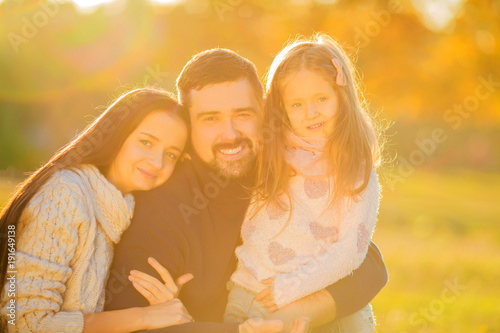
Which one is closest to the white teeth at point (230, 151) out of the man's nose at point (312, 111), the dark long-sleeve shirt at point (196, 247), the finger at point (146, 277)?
the dark long-sleeve shirt at point (196, 247)

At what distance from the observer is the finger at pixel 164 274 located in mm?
3055

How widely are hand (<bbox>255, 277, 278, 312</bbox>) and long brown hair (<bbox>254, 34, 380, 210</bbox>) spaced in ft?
1.57

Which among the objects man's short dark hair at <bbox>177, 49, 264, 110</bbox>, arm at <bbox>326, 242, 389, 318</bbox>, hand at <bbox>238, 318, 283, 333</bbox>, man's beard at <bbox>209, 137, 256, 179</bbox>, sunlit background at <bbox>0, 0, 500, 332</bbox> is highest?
sunlit background at <bbox>0, 0, 500, 332</bbox>

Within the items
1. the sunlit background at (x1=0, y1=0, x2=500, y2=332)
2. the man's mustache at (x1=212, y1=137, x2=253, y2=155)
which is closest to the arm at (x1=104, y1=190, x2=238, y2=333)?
the man's mustache at (x1=212, y1=137, x2=253, y2=155)

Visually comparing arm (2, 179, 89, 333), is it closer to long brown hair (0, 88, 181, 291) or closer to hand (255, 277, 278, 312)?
long brown hair (0, 88, 181, 291)

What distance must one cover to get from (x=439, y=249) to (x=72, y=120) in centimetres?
1137

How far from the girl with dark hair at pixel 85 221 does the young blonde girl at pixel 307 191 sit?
0.60 metres

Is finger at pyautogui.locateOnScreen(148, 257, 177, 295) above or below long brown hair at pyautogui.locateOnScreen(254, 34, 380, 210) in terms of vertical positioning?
below

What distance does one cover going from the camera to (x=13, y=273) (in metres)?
2.85

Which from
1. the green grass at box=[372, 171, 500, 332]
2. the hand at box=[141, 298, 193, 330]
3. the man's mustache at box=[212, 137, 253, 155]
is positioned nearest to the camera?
the hand at box=[141, 298, 193, 330]

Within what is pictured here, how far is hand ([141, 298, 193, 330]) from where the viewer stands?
2920mm

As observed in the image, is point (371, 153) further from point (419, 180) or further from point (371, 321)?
point (419, 180)

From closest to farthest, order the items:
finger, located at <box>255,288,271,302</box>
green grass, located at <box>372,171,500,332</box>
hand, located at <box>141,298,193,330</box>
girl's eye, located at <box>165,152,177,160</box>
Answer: hand, located at <box>141,298,193,330</box> → finger, located at <box>255,288,271,302</box> → girl's eye, located at <box>165,152,177,160</box> → green grass, located at <box>372,171,500,332</box>

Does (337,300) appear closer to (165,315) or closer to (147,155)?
(165,315)
